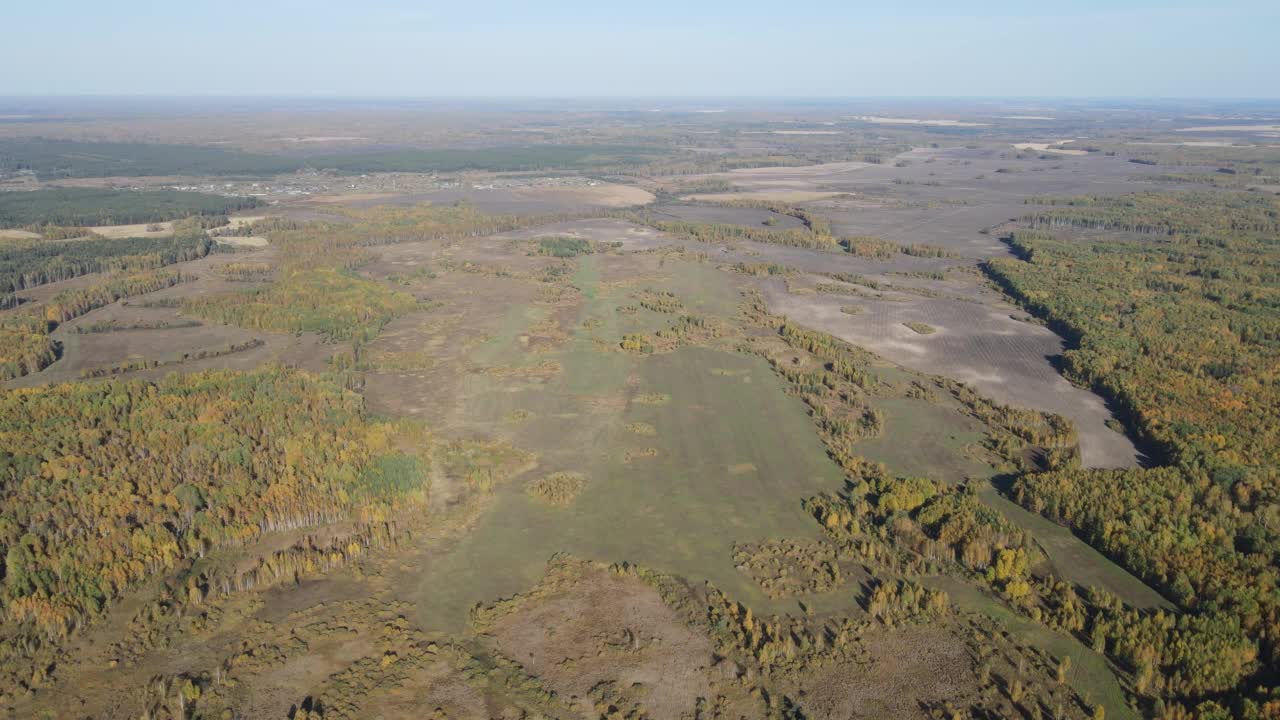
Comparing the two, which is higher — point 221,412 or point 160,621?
point 221,412

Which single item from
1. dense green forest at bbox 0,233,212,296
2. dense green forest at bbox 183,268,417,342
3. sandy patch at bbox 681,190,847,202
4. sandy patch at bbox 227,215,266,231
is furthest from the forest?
sandy patch at bbox 681,190,847,202

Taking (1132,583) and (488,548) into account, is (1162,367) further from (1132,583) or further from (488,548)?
(488,548)

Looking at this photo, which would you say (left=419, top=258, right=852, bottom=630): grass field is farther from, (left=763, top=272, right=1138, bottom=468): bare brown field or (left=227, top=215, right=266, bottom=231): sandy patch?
(left=227, top=215, right=266, bottom=231): sandy patch

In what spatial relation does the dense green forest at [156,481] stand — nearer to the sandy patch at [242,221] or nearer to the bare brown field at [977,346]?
the bare brown field at [977,346]

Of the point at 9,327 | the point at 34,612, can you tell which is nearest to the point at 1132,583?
the point at 34,612

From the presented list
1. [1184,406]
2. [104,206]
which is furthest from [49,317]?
[1184,406]

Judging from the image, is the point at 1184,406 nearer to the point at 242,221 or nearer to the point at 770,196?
the point at 770,196
